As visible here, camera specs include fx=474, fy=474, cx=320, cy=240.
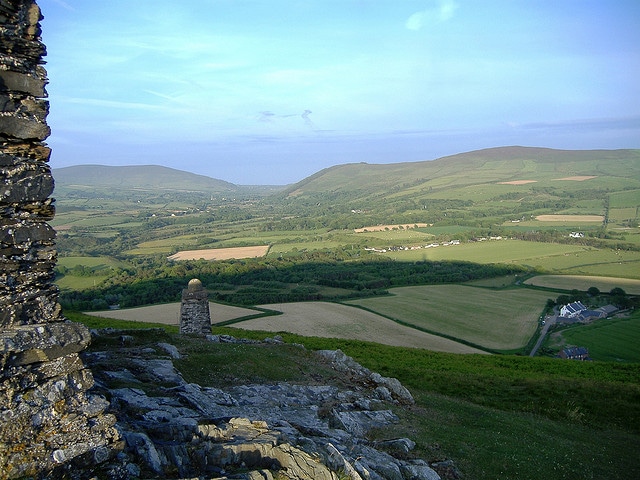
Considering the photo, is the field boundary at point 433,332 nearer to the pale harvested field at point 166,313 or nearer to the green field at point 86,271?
the pale harvested field at point 166,313

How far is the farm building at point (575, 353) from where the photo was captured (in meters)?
41.0

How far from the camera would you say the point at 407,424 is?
16234 millimetres

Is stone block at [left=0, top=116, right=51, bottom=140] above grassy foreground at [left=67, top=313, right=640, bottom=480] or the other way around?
above

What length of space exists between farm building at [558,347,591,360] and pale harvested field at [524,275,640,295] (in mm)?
25732

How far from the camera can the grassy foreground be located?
1481 centimetres

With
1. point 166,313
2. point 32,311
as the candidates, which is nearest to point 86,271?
point 166,313

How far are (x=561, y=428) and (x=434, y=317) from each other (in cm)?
3580

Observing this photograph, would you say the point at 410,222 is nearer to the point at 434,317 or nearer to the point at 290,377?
the point at 434,317

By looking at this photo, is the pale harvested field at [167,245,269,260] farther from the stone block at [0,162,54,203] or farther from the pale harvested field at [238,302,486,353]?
the stone block at [0,162,54,203]

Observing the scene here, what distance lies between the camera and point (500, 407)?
21344mm

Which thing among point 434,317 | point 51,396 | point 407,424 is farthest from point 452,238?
point 51,396

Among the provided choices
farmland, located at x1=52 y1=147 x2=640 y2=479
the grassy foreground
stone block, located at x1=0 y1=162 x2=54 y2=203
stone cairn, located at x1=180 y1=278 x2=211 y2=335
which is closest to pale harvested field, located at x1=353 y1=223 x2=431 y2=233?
farmland, located at x1=52 y1=147 x2=640 y2=479

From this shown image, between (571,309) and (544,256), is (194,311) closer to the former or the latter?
(571,309)

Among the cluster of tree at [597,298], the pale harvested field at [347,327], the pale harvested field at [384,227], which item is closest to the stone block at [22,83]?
the pale harvested field at [347,327]
